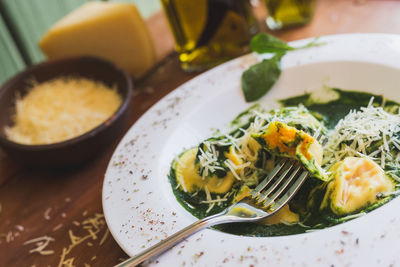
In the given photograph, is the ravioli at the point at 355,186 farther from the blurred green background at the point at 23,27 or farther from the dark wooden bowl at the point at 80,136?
the blurred green background at the point at 23,27

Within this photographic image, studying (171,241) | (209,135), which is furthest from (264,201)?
(209,135)

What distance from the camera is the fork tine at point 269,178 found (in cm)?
119

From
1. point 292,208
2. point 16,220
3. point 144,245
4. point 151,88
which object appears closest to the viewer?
point 144,245

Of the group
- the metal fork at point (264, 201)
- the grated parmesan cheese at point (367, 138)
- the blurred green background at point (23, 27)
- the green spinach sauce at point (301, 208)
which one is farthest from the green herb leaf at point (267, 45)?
the blurred green background at point (23, 27)

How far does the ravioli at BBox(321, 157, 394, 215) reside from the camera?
1080 millimetres

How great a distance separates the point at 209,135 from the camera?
1.53 metres

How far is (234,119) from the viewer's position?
1.57 metres

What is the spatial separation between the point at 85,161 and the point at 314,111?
37.0 inches

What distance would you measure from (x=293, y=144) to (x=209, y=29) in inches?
38.0

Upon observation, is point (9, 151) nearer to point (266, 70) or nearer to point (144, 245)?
point (144, 245)

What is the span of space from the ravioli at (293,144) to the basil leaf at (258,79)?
329 mm

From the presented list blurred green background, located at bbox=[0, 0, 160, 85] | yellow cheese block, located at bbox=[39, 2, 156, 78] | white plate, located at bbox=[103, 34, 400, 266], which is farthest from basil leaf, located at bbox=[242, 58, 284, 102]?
blurred green background, located at bbox=[0, 0, 160, 85]

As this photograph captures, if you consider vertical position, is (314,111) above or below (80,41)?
below

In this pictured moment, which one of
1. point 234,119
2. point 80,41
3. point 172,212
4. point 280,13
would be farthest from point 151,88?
point 172,212
